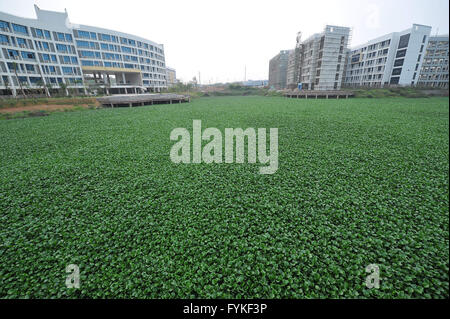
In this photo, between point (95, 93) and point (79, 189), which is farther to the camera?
point (95, 93)

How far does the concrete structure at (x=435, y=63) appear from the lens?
A: 3881cm

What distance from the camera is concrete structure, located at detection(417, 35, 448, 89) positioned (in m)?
38.8

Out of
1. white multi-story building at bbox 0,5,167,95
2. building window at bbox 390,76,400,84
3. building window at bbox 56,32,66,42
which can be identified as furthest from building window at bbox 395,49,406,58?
building window at bbox 56,32,66,42

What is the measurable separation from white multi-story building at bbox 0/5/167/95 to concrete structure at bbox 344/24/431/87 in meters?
47.4

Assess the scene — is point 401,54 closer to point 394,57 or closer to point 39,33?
point 394,57

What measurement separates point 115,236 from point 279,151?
4951 mm

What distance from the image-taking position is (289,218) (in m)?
3.25

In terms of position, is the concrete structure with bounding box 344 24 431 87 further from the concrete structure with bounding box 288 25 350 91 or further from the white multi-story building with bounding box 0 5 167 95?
the white multi-story building with bounding box 0 5 167 95

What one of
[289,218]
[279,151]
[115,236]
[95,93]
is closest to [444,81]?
[279,151]

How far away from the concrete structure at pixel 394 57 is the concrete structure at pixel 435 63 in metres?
6.99

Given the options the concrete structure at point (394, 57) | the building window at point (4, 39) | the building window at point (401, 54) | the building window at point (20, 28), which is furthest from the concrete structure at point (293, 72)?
the building window at point (4, 39)

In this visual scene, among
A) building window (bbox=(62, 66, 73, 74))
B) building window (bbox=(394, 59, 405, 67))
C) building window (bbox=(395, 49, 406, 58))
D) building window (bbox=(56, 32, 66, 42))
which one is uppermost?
building window (bbox=(56, 32, 66, 42))

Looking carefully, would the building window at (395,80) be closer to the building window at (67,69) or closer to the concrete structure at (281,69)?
the concrete structure at (281,69)
